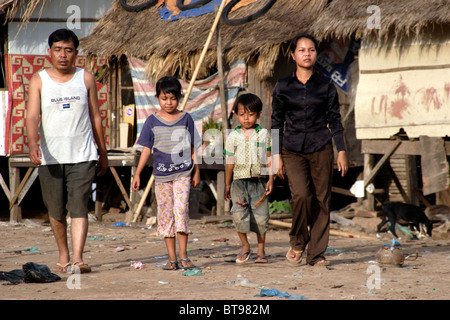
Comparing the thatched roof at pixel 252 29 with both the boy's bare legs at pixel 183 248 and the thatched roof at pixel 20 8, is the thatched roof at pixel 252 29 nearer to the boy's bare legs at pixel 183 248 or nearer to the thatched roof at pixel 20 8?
the thatched roof at pixel 20 8

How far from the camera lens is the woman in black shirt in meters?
5.73

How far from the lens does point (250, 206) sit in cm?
607

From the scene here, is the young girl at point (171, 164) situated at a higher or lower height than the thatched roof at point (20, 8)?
lower

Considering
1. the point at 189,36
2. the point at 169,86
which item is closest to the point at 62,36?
the point at 169,86

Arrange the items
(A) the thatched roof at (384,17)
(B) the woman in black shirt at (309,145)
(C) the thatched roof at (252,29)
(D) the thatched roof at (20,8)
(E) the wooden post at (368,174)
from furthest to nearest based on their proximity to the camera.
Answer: (D) the thatched roof at (20,8) → (E) the wooden post at (368,174) → (C) the thatched roof at (252,29) → (A) the thatched roof at (384,17) → (B) the woman in black shirt at (309,145)

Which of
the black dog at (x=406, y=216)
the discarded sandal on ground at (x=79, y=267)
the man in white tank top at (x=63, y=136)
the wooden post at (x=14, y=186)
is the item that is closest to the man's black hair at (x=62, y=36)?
the man in white tank top at (x=63, y=136)

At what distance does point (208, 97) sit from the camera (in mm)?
12023

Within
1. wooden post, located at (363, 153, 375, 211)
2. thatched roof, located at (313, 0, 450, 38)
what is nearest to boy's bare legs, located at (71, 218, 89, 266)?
thatched roof, located at (313, 0, 450, 38)

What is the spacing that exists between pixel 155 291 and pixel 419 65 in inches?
263

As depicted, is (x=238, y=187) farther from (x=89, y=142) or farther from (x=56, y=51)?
(x=56, y=51)

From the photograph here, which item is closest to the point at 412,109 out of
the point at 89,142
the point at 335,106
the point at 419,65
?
the point at 419,65

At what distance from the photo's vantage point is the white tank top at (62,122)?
5336mm

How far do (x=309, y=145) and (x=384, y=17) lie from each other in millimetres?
4576

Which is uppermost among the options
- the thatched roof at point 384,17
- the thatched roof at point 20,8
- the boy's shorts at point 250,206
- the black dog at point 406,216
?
the thatched roof at point 20,8
